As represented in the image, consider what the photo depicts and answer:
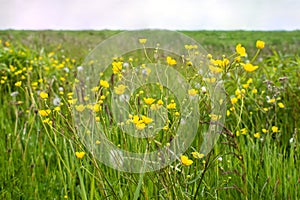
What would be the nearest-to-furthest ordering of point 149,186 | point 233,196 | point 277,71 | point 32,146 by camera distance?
point 149,186
point 233,196
point 32,146
point 277,71

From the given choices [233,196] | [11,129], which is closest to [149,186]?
[233,196]

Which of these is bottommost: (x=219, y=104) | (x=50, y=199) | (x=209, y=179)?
(x=50, y=199)

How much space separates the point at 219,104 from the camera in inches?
61.2

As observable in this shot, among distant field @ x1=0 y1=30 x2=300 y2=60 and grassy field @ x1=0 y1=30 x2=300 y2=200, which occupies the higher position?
distant field @ x1=0 y1=30 x2=300 y2=60

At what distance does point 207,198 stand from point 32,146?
1373 mm

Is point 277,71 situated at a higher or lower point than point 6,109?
higher

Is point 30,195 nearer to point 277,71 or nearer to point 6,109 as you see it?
point 6,109

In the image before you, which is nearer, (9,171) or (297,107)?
(9,171)

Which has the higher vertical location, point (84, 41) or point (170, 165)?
point (84, 41)

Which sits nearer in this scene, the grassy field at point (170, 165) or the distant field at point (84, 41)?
the grassy field at point (170, 165)

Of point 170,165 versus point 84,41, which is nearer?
point 170,165

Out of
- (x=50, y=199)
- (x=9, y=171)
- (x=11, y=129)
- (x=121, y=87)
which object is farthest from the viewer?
(x=11, y=129)

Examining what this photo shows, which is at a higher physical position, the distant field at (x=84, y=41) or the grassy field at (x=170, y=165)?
the distant field at (x=84, y=41)

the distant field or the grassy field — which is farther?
the distant field
